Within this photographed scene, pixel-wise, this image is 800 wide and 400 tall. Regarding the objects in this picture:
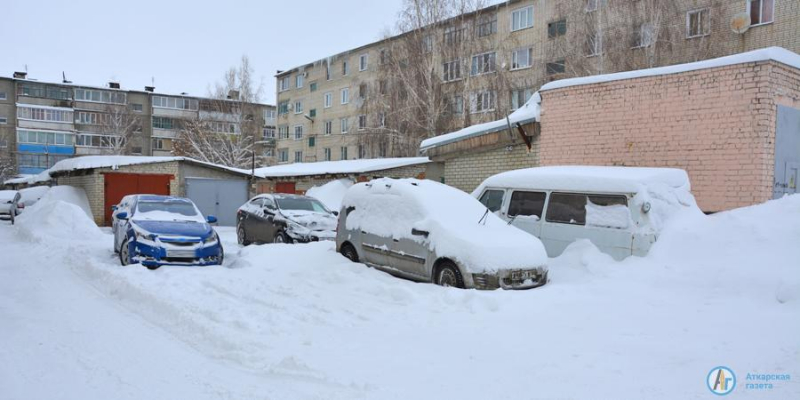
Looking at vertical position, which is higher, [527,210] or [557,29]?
[557,29]

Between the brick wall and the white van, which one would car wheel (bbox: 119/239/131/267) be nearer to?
the white van

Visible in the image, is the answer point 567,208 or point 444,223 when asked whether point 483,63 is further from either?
point 444,223

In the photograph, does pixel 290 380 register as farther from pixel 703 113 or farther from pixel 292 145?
pixel 292 145

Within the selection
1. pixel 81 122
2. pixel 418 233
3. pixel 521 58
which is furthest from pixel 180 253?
pixel 81 122

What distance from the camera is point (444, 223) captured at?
25.8ft

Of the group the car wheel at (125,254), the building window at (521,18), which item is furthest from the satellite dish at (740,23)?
the car wheel at (125,254)

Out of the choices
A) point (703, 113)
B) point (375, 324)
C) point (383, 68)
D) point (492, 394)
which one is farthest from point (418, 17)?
point (492, 394)

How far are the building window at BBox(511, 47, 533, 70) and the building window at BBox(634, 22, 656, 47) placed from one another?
7972 millimetres

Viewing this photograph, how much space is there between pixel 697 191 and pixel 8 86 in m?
75.4

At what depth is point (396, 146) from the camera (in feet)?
96.9

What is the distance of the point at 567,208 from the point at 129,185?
20.4 metres

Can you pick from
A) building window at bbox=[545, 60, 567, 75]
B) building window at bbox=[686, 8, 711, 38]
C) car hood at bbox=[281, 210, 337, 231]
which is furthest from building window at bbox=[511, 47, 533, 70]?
car hood at bbox=[281, 210, 337, 231]

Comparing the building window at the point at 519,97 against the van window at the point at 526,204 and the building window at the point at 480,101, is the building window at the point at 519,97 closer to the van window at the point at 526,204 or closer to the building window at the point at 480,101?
the building window at the point at 480,101

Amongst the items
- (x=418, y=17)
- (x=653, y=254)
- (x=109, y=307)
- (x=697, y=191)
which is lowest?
(x=109, y=307)
